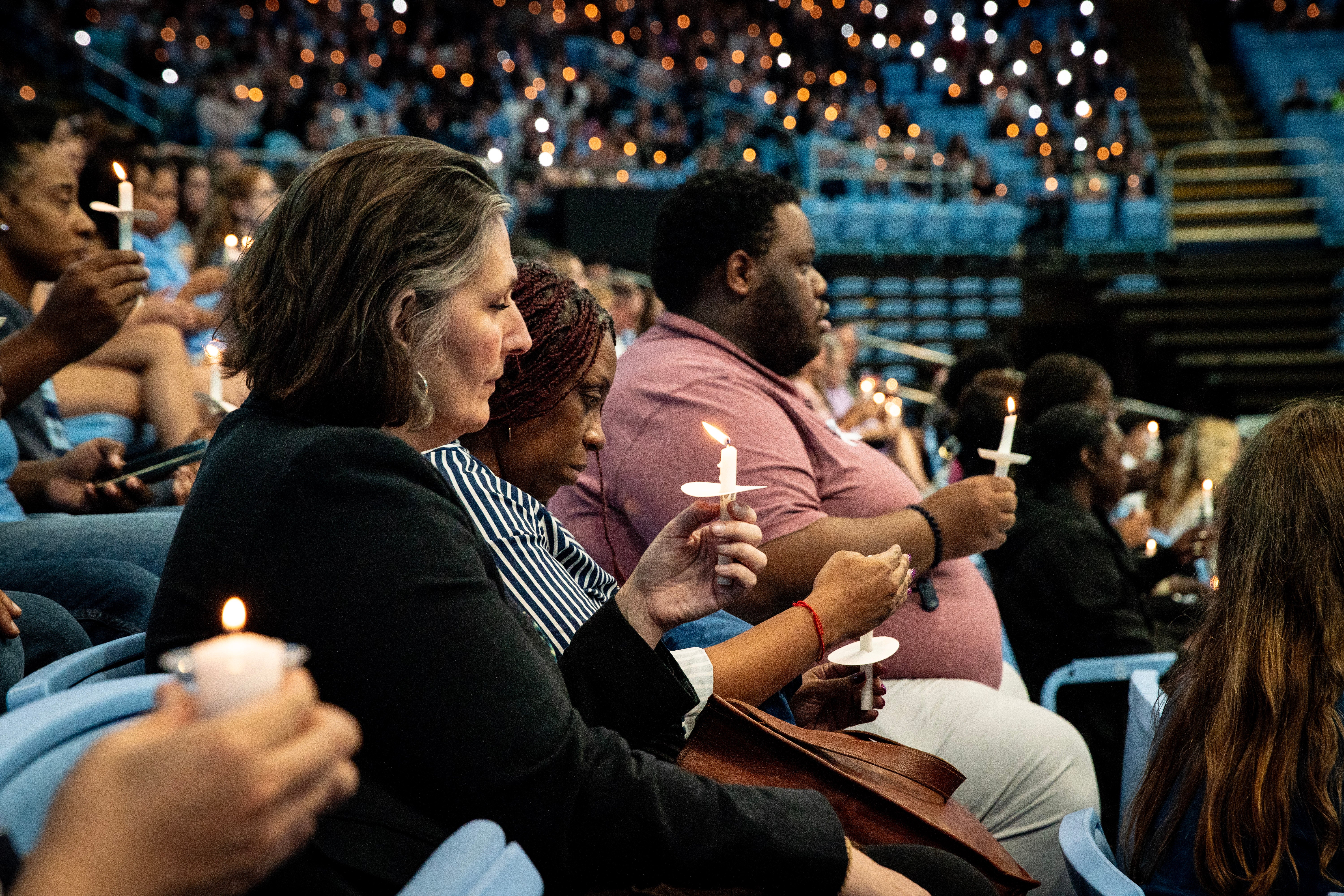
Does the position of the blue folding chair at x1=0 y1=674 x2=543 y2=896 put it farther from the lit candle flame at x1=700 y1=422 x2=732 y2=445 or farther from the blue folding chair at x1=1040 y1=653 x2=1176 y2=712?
the blue folding chair at x1=1040 y1=653 x2=1176 y2=712

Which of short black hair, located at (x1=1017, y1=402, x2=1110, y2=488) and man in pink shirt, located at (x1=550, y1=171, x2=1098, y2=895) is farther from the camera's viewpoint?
short black hair, located at (x1=1017, y1=402, x2=1110, y2=488)

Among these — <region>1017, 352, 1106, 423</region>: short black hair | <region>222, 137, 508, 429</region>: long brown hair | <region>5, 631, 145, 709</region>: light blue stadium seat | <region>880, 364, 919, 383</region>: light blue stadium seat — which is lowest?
<region>880, 364, 919, 383</region>: light blue stadium seat

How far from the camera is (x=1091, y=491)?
10.3ft

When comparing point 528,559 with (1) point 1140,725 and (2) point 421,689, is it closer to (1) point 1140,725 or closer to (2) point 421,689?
(2) point 421,689

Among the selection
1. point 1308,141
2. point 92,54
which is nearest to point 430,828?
point 92,54

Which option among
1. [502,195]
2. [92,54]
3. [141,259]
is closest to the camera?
[502,195]

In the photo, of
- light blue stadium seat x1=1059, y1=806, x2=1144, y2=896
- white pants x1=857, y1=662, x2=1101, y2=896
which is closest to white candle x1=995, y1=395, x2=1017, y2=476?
white pants x1=857, y1=662, x2=1101, y2=896

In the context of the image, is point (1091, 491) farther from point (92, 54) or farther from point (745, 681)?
point (92, 54)

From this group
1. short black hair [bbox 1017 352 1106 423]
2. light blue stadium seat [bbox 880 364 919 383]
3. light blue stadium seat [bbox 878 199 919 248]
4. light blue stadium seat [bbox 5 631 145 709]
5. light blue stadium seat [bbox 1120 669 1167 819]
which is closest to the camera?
light blue stadium seat [bbox 5 631 145 709]

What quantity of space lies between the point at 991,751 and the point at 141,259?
1519mm

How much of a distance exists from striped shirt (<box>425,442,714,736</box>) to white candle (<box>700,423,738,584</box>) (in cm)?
13

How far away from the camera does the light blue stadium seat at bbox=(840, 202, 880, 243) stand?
11.1 meters

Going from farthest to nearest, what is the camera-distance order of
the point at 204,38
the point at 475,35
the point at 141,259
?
the point at 475,35 < the point at 204,38 < the point at 141,259

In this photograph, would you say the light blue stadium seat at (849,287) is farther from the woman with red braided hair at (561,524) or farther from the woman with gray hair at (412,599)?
the woman with gray hair at (412,599)
